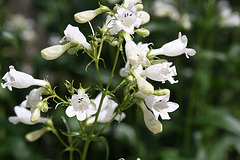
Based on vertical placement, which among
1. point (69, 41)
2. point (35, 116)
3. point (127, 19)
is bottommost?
point (35, 116)

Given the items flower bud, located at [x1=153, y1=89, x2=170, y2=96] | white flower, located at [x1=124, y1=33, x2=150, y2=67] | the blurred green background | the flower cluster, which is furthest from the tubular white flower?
the blurred green background

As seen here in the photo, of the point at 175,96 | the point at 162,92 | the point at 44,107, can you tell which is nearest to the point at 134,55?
the point at 162,92

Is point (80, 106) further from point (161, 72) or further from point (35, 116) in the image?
point (161, 72)

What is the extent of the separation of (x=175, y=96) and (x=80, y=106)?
120 inches

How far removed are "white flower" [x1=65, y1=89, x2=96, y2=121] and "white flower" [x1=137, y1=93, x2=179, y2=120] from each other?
309 mm

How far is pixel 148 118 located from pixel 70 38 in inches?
26.2

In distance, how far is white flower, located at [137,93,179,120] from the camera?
6.01 feet

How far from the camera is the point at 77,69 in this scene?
4418 millimetres

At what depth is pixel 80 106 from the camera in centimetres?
180

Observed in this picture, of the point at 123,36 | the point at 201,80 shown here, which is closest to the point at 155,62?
the point at 123,36

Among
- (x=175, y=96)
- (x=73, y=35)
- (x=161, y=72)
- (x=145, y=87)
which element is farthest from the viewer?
(x=175, y=96)

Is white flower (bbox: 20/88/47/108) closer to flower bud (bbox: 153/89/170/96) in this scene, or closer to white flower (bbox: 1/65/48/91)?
white flower (bbox: 1/65/48/91)

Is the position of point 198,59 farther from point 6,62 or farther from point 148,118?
point 6,62

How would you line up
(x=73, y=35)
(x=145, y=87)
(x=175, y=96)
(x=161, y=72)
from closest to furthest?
(x=145, y=87), (x=161, y=72), (x=73, y=35), (x=175, y=96)
